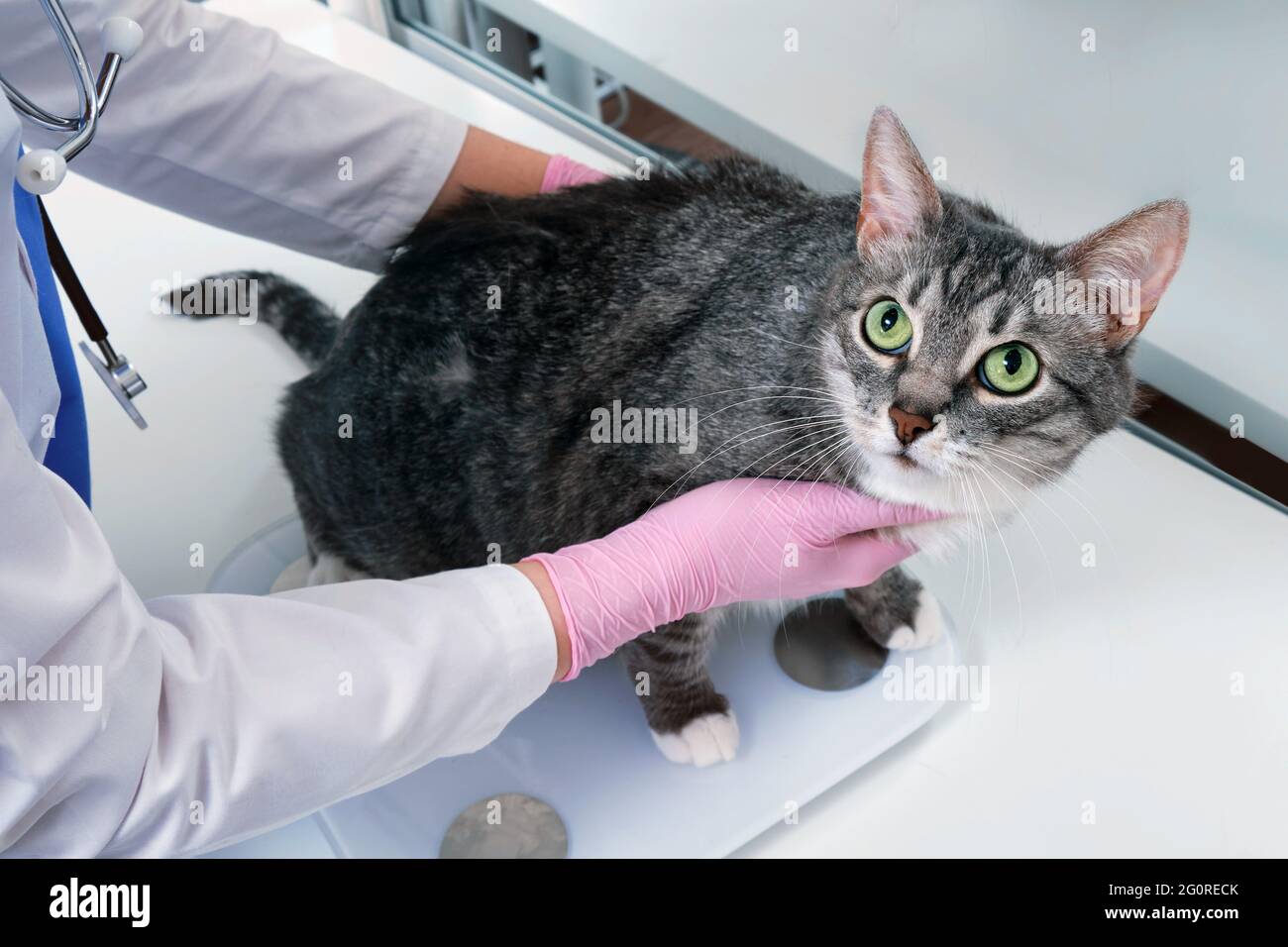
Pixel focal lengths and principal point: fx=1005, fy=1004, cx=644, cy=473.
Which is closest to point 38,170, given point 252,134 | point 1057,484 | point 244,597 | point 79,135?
point 79,135

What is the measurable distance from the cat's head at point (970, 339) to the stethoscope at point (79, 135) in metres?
0.67

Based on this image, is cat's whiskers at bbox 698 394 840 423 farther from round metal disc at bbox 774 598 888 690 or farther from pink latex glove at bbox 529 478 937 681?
round metal disc at bbox 774 598 888 690

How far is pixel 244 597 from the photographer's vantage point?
865 millimetres

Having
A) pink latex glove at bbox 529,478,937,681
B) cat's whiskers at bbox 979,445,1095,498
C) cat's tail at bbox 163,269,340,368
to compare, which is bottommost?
pink latex glove at bbox 529,478,937,681

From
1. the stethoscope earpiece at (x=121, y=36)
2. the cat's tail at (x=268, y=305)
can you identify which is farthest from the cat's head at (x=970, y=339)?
the cat's tail at (x=268, y=305)

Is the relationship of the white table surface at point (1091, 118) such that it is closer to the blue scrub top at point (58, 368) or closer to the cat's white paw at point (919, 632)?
the cat's white paw at point (919, 632)

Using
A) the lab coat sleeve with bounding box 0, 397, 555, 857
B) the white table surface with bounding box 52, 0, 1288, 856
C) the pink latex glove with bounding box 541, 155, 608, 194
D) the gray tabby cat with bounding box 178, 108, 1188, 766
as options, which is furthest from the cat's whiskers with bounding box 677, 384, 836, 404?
the pink latex glove with bounding box 541, 155, 608, 194

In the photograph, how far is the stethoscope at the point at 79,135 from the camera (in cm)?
76

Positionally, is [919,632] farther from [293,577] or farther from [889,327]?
[293,577]

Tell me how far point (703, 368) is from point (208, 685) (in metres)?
0.56

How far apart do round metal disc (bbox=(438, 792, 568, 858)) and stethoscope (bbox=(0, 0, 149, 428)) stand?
0.59m

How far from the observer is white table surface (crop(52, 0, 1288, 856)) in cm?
103

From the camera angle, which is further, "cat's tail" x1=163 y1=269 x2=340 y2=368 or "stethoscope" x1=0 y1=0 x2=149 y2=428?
"cat's tail" x1=163 y1=269 x2=340 y2=368

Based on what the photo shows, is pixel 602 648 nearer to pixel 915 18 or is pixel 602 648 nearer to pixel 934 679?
pixel 934 679
